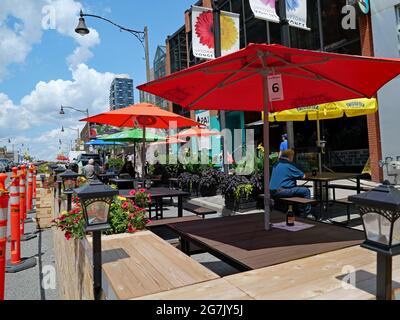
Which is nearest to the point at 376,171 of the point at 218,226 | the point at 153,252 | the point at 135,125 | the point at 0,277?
the point at 135,125

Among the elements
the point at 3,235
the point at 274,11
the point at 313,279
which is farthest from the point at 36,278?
the point at 274,11

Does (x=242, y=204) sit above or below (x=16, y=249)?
above

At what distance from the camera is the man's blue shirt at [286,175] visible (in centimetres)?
572

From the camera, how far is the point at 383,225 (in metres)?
1.66

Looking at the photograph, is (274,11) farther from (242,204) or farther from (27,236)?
(27,236)

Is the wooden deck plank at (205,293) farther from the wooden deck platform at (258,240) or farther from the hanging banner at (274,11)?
the hanging banner at (274,11)

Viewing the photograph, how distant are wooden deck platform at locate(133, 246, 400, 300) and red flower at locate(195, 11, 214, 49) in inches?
386

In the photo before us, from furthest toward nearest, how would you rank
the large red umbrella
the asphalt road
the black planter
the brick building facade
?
the brick building facade < the black planter < the asphalt road < the large red umbrella

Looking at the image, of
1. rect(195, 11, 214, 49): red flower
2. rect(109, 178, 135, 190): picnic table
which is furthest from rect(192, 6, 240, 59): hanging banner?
rect(109, 178, 135, 190): picnic table

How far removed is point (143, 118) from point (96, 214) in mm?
5698

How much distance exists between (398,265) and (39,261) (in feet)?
18.6

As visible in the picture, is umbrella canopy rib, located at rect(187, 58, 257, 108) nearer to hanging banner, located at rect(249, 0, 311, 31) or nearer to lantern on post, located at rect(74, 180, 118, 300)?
lantern on post, located at rect(74, 180, 118, 300)

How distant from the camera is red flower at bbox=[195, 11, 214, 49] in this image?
1083cm

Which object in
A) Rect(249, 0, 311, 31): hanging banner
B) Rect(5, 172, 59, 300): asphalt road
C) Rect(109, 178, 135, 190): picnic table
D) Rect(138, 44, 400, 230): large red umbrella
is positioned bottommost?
Rect(5, 172, 59, 300): asphalt road
